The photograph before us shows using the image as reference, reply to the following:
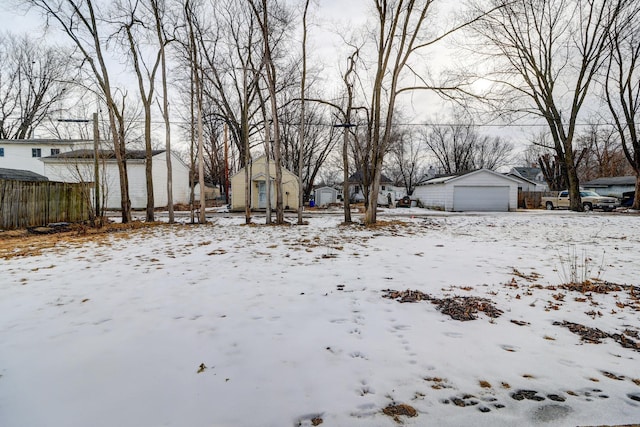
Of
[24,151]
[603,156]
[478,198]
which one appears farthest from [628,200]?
[24,151]

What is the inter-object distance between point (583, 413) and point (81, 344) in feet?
11.2

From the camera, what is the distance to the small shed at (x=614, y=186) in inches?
1182

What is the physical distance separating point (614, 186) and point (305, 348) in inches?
1645

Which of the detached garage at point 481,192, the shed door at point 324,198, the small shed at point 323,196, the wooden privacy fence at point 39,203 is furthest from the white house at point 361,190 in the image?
the wooden privacy fence at point 39,203

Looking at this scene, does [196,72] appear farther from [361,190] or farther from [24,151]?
[361,190]

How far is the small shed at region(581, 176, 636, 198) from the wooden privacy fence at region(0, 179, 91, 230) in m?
41.9

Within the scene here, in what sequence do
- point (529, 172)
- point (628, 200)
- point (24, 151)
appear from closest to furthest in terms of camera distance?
point (628, 200), point (24, 151), point (529, 172)

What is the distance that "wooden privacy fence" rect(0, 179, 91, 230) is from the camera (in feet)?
31.4

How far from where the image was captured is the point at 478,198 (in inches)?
892

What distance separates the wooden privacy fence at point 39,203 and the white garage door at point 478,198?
21506mm

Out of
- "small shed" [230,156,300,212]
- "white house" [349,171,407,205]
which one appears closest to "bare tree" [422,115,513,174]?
"white house" [349,171,407,205]

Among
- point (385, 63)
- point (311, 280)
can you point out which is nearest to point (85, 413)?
point (311, 280)

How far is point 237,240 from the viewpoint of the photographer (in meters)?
8.09

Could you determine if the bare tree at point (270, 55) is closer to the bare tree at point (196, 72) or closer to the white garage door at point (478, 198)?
the bare tree at point (196, 72)
